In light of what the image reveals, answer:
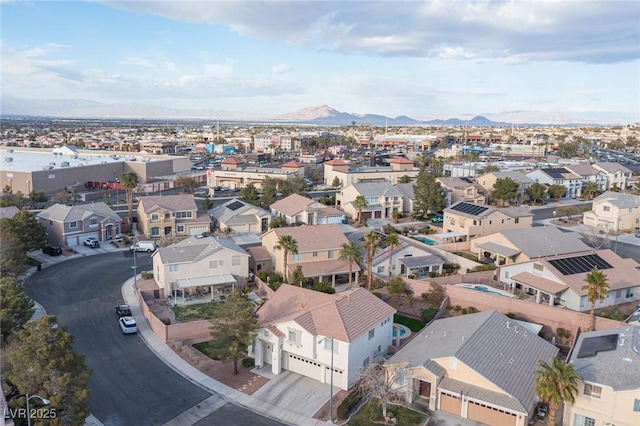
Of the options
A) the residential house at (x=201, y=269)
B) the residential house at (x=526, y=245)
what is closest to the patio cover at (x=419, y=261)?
the residential house at (x=526, y=245)

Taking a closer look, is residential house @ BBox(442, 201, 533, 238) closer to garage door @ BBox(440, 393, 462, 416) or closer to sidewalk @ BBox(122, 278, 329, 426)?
garage door @ BBox(440, 393, 462, 416)

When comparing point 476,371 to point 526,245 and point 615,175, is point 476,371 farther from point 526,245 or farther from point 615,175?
point 615,175

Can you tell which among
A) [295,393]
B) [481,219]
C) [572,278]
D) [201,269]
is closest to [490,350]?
[295,393]

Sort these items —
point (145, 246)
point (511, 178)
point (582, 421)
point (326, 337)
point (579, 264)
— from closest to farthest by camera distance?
point (582, 421) < point (326, 337) < point (579, 264) < point (145, 246) < point (511, 178)

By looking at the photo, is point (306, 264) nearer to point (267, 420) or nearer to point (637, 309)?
point (267, 420)

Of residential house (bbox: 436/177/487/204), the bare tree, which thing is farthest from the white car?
residential house (bbox: 436/177/487/204)

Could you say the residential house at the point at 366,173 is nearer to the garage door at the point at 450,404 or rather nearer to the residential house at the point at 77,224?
the residential house at the point at 77,224

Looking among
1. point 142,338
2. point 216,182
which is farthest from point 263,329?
point 216,182
